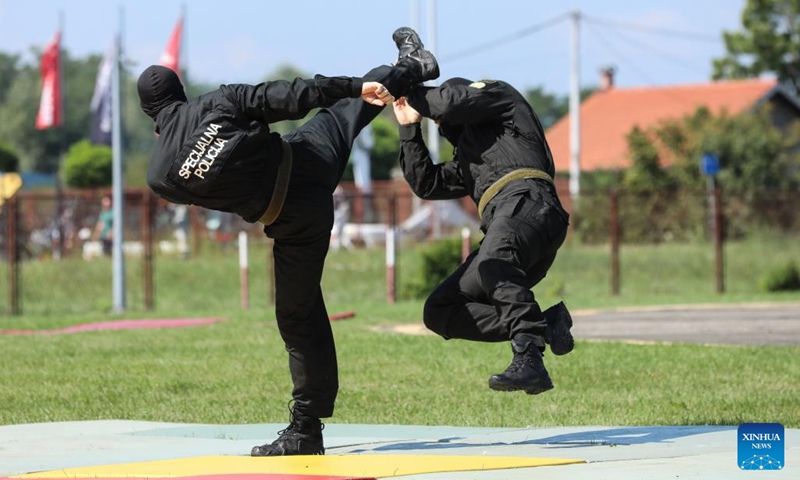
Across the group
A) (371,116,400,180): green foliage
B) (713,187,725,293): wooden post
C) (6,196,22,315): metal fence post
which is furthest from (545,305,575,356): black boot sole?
(371,116,400,180): green foliage

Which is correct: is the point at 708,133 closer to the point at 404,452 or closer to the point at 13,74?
the point at 404,452

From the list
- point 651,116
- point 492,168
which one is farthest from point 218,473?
point 651,116

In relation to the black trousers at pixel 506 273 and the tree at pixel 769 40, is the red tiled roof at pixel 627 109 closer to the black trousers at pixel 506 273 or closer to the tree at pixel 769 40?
the tree at pixel 769 40

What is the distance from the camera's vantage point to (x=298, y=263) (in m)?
Result: 6.67

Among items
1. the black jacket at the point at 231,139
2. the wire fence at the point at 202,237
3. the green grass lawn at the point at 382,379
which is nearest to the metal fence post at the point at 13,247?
the wire fence at the point at 202,237

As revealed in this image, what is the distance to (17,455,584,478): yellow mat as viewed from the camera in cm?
589

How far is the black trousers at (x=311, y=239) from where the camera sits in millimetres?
6535

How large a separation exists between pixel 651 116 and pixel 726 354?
153ft

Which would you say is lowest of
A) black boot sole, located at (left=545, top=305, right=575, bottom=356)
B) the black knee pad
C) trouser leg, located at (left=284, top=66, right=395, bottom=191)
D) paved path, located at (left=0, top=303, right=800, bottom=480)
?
paved path, located at (left=0, top=303, right=800, bottom=480)

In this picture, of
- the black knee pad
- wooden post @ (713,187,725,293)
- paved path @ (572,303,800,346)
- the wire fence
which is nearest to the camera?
the black knee pad

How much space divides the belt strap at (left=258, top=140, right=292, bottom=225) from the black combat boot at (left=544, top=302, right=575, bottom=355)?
1422 mm

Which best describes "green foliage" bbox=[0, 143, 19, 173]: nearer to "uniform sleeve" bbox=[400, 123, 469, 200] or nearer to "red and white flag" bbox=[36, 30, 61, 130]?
"red and white flag" bbox=[36, 30, 61, 130]

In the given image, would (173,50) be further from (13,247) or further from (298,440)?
(298,440)

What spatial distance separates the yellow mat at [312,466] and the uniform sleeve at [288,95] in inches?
62.1
